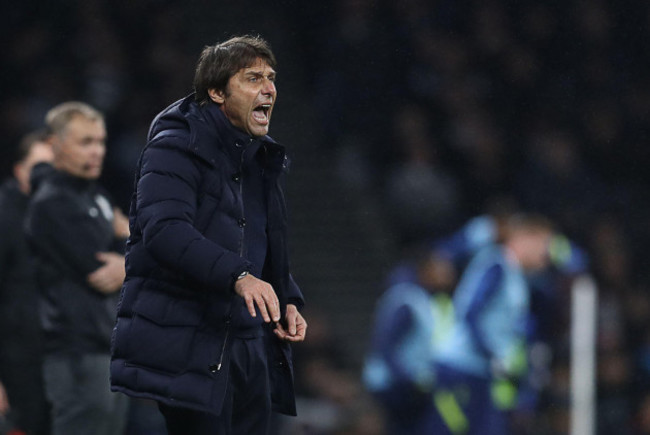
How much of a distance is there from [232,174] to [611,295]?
690cm

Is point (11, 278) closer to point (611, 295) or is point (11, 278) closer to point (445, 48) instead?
point (611, 295)

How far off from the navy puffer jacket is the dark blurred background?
5.90m

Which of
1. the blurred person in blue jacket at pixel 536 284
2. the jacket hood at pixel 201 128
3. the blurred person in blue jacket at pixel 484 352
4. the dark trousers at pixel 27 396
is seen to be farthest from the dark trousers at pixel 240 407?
the blurred person in blue jacket at pixel 536 284

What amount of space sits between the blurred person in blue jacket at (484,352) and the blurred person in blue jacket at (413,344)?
0.78ft

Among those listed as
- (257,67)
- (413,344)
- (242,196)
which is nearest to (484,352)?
(413,344)

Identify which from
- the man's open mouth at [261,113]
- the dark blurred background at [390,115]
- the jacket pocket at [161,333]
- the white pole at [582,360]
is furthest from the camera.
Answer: the dark blurred background at [390,115]

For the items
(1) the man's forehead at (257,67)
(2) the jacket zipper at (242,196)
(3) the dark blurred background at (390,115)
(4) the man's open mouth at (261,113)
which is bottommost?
(2) the jacket zipper at (242,196)

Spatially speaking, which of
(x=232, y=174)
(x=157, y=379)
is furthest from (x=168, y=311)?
(x=232, y=174)

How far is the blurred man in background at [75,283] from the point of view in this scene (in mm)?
5691

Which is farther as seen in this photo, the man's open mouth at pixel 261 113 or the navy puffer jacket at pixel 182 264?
the man's open mouth at pixel 261 113

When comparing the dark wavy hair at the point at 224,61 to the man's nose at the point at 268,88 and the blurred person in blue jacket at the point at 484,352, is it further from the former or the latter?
the blurred person in blue jacket at the point at 484,352

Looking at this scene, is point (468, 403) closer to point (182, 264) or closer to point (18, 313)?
point (18, 313)

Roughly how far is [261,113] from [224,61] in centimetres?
18

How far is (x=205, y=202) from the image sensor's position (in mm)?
3910
